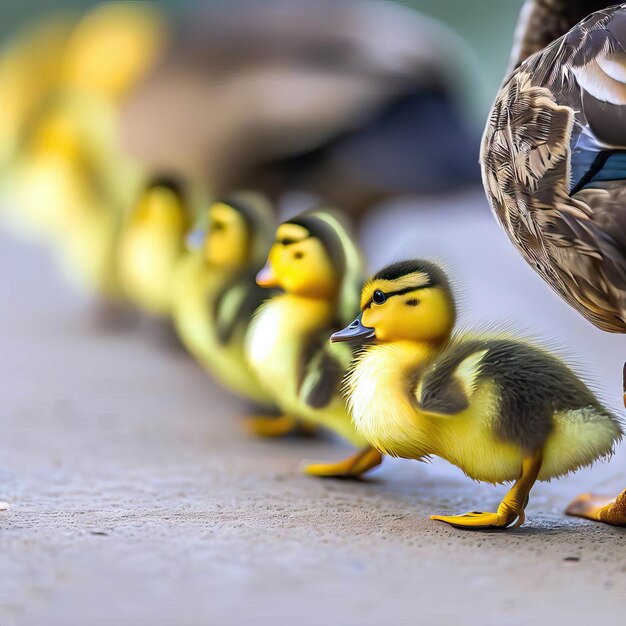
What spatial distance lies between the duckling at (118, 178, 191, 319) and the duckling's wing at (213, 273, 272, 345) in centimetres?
59

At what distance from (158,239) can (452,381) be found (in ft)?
5.10

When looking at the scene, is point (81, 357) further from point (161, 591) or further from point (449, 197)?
point (161, 591)

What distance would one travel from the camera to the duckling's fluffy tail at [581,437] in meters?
1.36

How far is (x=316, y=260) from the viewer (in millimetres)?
1845

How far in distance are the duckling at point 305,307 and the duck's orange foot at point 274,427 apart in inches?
6.9

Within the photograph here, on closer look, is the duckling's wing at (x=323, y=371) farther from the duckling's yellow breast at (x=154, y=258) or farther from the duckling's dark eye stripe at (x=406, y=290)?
the duckling's yellow breast at (x=154, y=258)

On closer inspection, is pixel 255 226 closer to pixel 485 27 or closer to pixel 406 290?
pixel 406 290

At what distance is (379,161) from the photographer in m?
2.72

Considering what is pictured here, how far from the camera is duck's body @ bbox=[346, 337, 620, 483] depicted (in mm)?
1367

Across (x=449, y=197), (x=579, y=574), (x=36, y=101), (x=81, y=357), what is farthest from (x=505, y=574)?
(x=36, y=101)

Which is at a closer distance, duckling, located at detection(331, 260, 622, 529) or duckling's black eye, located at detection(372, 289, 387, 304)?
duckling, located at detection(331, 260, 622, 529)

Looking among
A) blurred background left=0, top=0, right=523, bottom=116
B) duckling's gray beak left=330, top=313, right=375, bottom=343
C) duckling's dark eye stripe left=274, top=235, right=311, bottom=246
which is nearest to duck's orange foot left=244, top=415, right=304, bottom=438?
duckling's dark eye stripe left=274, top=235, right=311, bottom=246

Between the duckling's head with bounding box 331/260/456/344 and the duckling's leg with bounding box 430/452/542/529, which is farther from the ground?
the duckling's head with bounding box 331/260/456/344

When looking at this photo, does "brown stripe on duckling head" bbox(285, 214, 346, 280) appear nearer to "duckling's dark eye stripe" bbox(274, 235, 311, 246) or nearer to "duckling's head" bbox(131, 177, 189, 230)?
"duckling's dark eye stripe" bbox(274, 235, 311, 246)
